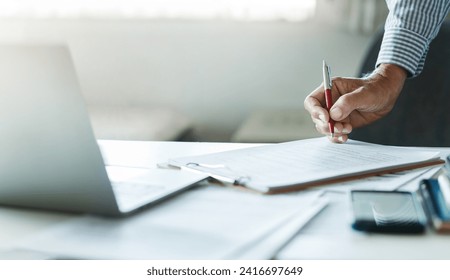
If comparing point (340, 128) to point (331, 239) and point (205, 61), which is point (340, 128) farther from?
point (205, 61)

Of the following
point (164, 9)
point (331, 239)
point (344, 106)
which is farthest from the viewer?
point (164, 9)

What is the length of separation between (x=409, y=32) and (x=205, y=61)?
117 centimetres

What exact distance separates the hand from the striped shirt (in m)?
0.02

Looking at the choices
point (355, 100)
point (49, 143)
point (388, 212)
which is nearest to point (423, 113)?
point (355, 100)

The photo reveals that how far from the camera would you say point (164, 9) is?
2055 millimetres

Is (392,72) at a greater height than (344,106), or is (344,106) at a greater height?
(392,72)

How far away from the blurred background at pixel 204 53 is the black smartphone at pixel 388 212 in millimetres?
1399

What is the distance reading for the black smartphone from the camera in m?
Answer: 0.45

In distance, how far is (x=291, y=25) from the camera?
2.01 m

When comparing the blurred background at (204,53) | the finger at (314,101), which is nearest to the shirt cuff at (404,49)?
the finger at (314,101)

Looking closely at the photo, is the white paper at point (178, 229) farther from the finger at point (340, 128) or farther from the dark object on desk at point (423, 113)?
the dark object on desk at point (423, 113)

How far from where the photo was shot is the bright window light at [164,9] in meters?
1.99

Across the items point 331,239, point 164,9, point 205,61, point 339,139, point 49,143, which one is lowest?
point 331,239
